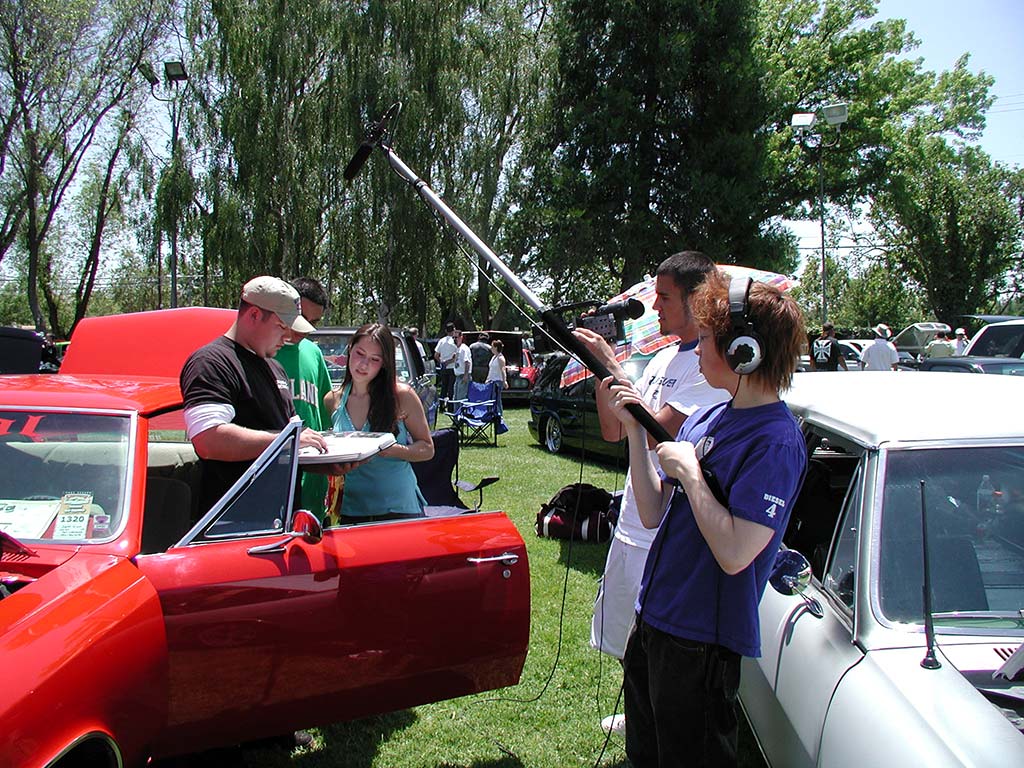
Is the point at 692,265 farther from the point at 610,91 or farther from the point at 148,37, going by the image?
the point at 148,37

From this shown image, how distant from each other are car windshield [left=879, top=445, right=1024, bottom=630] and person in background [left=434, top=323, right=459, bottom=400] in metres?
13.9

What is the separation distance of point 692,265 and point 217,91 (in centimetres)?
2141

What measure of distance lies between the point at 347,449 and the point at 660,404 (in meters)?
1.19

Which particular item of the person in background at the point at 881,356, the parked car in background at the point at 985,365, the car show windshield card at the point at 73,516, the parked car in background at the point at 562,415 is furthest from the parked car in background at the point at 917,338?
the car show windshield card at the point at 73,516

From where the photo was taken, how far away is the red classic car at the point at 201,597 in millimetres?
2027

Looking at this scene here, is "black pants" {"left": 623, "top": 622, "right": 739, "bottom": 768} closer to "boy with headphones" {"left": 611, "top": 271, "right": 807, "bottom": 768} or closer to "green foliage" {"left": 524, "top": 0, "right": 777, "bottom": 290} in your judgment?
"boy with headphones" {"left": 611, "top": 271, "right": 807, "bottom": 768}

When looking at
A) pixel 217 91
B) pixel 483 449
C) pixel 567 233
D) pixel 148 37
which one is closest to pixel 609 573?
pixel 483 449

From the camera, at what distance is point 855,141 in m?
23.2

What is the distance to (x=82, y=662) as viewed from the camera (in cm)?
193

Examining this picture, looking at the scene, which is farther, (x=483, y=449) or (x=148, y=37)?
(x=148, y=37)

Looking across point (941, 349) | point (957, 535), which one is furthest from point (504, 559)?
point (941, 349)

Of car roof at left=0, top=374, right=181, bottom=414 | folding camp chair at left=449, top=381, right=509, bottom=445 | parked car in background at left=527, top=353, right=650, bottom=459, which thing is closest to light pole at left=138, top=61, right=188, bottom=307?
folding camp chair at left=449, top=381, right=509, bottom=445

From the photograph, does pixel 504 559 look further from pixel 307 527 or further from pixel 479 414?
pixel 479 414

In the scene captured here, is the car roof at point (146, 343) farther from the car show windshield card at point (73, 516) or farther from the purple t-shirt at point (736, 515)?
the purple t-shirt at point (736, 515)
